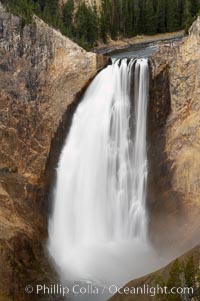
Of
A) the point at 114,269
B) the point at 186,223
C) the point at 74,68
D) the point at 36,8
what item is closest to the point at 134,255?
the point at 114,269

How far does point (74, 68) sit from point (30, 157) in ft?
21.9

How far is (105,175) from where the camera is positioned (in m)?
25.0

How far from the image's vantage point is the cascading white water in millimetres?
23578

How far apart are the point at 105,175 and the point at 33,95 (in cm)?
733

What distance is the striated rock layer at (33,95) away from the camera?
81.8 feet

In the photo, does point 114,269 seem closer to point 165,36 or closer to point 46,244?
point 46,244

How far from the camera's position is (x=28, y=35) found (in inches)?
1063

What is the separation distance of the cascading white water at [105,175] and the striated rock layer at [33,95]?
3.94 feet

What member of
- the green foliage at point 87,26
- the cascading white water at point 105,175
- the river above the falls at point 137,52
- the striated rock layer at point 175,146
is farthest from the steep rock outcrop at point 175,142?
the green foliage at point 87,26

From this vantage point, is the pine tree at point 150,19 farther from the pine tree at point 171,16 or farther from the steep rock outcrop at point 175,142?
the steep rock outcrop at point 175,142

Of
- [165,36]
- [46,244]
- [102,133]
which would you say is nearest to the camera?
[46,244]

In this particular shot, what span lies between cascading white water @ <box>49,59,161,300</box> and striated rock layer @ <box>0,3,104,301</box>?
1202 millimetres

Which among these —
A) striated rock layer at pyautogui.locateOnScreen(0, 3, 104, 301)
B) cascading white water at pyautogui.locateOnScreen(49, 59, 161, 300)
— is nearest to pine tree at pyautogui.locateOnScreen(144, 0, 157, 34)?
striated rock layer at pyautogui.locateOnScreen(0, 3, 104, 301)

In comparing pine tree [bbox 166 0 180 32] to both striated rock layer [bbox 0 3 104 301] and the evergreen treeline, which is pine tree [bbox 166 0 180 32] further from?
striated rock layer [bbox 0 3 104 301]
